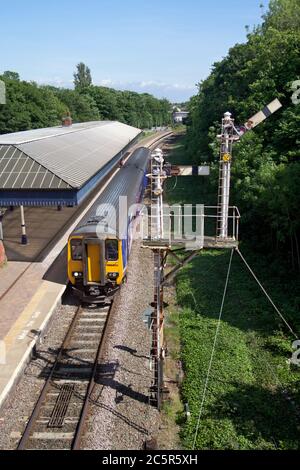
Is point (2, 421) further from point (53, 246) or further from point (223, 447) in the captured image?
point (53, 246)

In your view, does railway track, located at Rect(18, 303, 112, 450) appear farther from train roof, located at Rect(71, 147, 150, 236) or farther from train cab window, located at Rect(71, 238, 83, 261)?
train roof, located at Rect(71, 147, 150, 236)

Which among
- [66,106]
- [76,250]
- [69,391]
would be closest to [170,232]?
[69,391]

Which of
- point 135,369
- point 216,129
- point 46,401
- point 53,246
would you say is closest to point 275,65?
point 216,129

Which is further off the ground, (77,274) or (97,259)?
(97,259)

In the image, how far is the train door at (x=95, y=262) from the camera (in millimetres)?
16375

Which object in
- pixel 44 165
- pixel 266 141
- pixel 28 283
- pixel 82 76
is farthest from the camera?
pixel 82 76

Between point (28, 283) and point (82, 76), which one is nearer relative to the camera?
point (28, 283)

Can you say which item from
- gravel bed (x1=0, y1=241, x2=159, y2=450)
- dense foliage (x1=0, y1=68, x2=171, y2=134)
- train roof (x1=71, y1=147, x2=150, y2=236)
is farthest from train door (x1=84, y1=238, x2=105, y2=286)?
dense foliage (x1=0, y1=68, x2=171, y2=134)

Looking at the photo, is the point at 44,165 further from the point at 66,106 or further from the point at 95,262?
the point at 66,106

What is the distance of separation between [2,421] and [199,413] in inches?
188

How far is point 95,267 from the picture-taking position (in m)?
16.8

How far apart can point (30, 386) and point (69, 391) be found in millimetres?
1117

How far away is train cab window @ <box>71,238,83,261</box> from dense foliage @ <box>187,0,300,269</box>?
25.8 ft

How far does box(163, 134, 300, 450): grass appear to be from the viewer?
34.3ft
